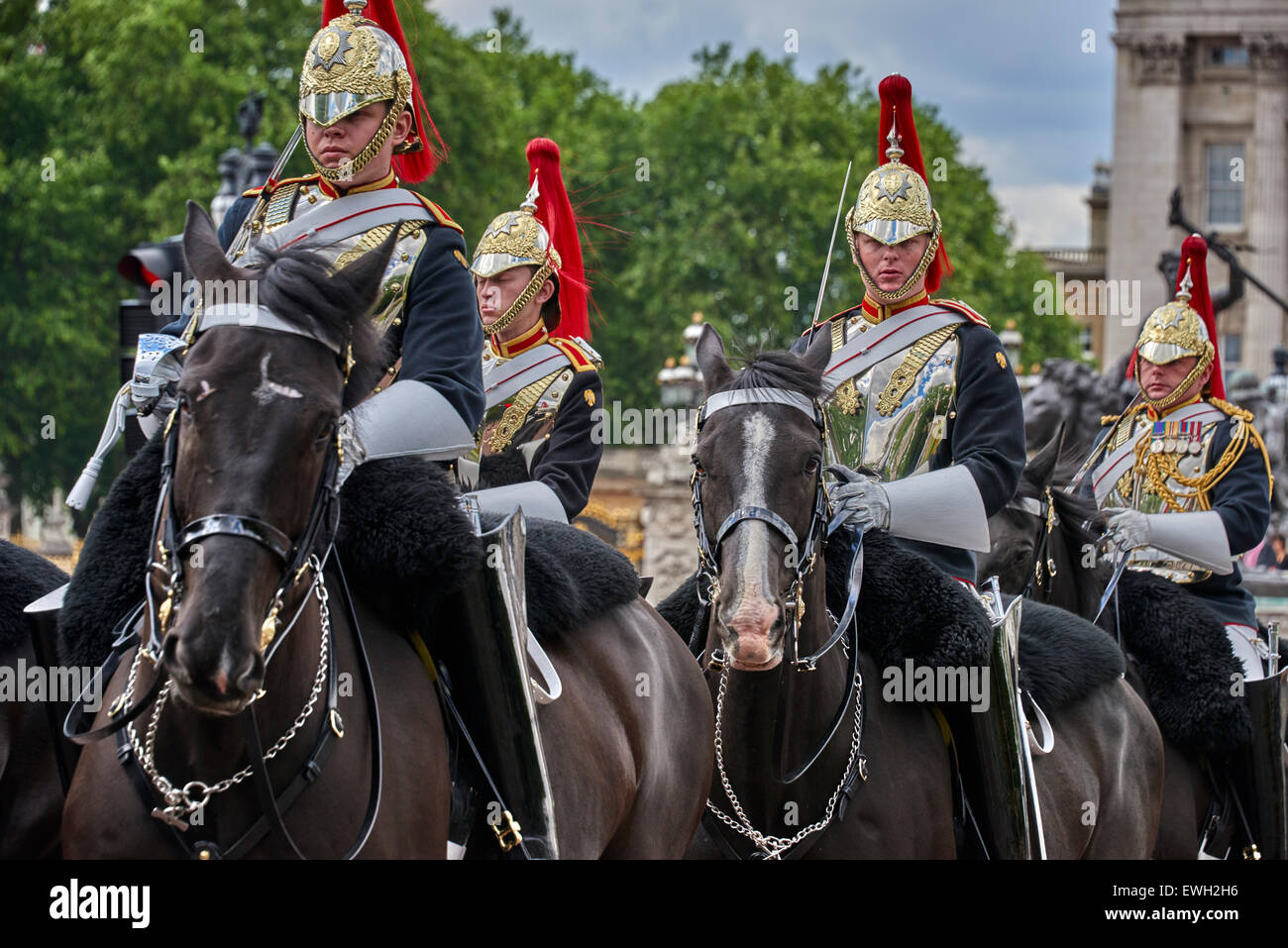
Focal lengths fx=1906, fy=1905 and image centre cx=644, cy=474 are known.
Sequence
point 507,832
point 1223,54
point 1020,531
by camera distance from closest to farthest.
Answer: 1. point 507,832
2. point 1020,531
3. point 1223,54

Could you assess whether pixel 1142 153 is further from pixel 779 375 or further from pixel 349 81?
pixel 349 81

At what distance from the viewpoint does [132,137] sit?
35.5 m

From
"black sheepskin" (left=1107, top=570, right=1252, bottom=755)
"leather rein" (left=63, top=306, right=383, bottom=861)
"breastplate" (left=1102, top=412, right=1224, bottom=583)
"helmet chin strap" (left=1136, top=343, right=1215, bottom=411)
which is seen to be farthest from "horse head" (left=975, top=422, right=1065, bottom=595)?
"leather rein" (left=63, top=306, right=383, bottom=861)

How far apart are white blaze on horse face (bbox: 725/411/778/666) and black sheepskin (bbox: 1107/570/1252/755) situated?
3858mm

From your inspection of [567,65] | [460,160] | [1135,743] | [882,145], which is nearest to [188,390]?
[882,145]

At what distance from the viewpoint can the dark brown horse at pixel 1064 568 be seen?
8.41m

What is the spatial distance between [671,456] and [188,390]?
107 feet

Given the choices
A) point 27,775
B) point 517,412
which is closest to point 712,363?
point 517,412

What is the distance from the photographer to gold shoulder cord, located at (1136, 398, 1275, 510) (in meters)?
9.20

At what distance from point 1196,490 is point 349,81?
5.55 m

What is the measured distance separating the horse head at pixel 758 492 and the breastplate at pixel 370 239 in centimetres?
101

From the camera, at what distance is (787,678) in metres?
5.73

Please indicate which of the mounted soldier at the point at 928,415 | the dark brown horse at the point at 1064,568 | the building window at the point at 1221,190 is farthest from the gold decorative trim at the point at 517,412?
the building window at the point at 1221,190

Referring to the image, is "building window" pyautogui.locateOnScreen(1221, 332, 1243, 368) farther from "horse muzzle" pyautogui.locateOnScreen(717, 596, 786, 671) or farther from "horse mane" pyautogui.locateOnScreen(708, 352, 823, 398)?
"horse muzzle" pyautogui.locateOnScreen(717, 596, 786, 671)
